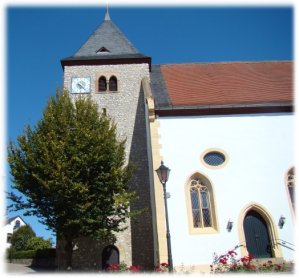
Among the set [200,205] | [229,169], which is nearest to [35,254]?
[200,205]

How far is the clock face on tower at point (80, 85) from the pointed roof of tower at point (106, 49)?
1.39 m

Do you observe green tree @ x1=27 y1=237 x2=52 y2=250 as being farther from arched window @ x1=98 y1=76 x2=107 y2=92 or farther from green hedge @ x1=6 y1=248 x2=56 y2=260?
arched window @ x1=98 y1=76 x2=107 y2=92

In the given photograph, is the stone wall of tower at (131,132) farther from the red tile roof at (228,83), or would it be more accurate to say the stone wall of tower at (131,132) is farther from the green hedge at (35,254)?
the green hedge at (35,254)

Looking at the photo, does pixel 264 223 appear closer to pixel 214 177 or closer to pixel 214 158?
pixel 214 177

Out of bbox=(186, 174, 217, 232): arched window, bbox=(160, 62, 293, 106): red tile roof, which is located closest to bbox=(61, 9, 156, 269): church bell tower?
bbox=(160, 62, 293, 106): red tile roof

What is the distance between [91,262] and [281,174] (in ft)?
34.9

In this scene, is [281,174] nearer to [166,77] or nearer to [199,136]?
[199,136]

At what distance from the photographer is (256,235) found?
42.3ft

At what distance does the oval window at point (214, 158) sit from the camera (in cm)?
1352

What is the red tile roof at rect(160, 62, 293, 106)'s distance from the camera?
605 inches

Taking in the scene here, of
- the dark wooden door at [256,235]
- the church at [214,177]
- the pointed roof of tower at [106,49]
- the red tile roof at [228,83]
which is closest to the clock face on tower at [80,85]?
the pointed roof of tower at [106,49]

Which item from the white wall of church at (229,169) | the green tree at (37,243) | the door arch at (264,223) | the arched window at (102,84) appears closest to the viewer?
the white wall of church at (229,169)

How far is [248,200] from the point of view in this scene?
1288 centimetres

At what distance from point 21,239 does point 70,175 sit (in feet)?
88.1
